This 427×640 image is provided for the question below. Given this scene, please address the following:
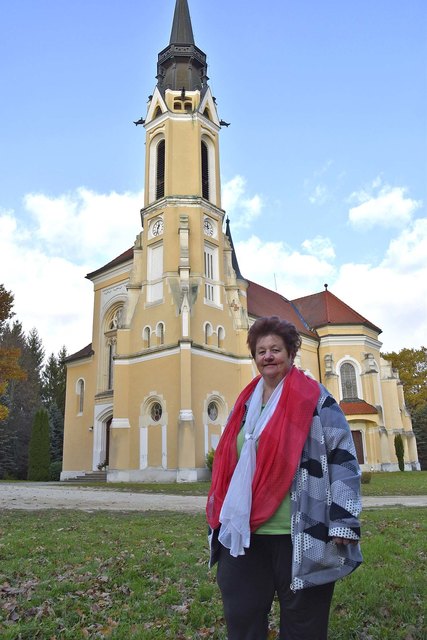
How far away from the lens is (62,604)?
4520 mm

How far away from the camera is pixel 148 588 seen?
498 cm

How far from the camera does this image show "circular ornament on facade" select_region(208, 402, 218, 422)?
1096 inches

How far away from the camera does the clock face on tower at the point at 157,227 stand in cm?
3118

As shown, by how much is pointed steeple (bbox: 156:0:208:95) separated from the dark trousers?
35.9 m

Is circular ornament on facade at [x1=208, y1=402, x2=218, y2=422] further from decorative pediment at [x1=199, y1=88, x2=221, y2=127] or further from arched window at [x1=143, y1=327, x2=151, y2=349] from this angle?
decorative pediment at [x1=199, y1=88, x2=221, y2=127]

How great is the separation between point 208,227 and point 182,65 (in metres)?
12.7

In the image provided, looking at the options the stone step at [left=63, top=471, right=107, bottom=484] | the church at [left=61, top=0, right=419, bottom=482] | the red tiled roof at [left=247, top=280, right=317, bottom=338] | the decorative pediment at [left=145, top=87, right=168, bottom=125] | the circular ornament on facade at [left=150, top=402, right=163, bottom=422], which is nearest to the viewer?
the church at [left=61, top=0, right=419, bottom=482]

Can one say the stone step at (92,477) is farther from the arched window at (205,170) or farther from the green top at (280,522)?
the green top at (280,522)

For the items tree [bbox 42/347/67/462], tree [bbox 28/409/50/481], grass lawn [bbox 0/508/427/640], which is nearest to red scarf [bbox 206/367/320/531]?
grass lawn [bbox 0/508/427/640]

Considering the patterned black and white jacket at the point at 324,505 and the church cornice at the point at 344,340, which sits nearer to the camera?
the patterned black and white jacket at the point at 324,505

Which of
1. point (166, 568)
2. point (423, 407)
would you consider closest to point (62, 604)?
point (166, 568)

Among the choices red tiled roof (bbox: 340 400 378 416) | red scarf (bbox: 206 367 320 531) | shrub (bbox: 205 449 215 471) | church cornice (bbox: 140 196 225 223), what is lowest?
red scarf (bbox: 206 367 320 531)

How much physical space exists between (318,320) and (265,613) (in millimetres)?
40068

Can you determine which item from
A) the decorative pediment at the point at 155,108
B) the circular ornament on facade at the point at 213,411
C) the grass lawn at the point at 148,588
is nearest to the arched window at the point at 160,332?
the circular ornament on facade at the point at 213,411
